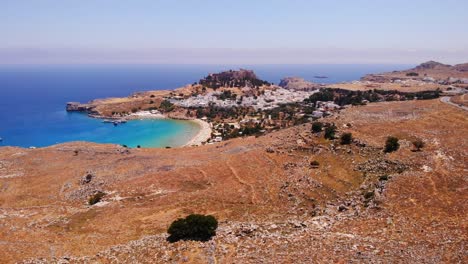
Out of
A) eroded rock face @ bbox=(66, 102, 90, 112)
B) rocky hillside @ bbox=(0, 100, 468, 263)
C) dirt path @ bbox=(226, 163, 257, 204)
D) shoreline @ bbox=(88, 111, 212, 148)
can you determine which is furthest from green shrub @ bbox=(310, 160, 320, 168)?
eroded rock face @ bbox=(66, 102, 90, 112)

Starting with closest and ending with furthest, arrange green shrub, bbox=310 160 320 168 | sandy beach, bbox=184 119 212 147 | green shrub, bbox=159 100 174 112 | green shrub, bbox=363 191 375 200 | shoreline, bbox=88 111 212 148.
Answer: green shrub, bbox=363 191 375 200, green shrub, bbox=310 160 320 168, sandy beach, bbox=184 119 212 147, shoreline, bbox=88 111 212 148, green shrub, bbox=159 100 174 112

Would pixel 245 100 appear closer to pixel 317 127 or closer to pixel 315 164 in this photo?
pixel 317 127

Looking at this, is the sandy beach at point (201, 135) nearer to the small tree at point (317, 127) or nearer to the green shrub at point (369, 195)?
the small tree at point (317, 127)

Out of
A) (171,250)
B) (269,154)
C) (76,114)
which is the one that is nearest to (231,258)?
(171,250)

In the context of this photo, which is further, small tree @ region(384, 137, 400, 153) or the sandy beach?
the sandy beach

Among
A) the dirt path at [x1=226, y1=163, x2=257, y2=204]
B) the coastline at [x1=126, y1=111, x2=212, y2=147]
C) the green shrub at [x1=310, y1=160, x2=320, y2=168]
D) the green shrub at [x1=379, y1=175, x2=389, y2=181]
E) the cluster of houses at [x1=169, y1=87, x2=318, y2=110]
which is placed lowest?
the coastline at [x1=126, y1=111, x2=212, y2=147]

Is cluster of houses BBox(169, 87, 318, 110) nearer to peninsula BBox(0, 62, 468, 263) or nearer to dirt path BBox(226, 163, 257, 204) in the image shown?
peninsula BBox(0, 62, 468, 263)

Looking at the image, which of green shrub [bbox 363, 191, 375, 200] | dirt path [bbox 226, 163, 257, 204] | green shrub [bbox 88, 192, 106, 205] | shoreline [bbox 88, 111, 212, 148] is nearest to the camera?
green shrub [bbox 363, 191, 375, 200]

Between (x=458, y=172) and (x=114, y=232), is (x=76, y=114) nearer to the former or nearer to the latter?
(x=114, y=232)

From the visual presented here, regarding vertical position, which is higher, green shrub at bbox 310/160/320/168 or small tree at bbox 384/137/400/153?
small tree at bbox 384/137/400/153
